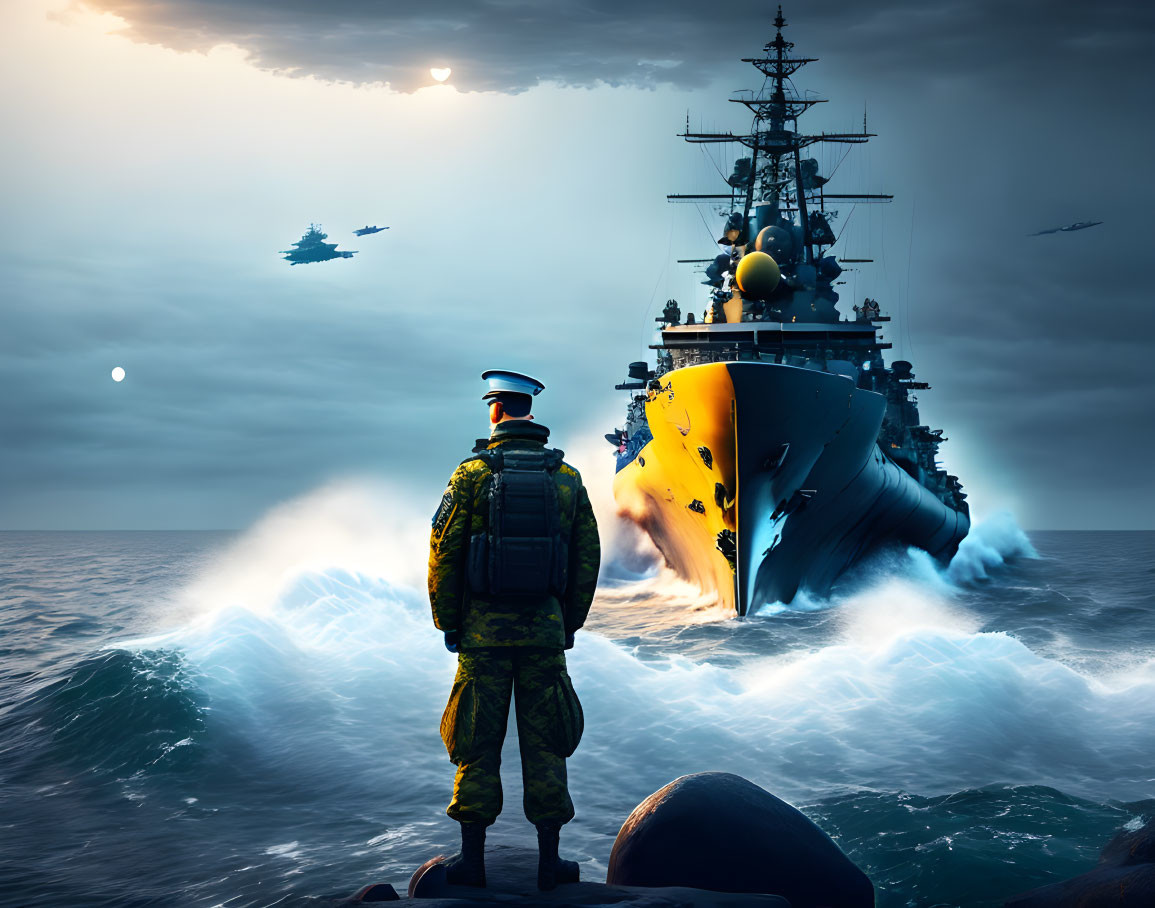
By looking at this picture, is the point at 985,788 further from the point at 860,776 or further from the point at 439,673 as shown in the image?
the point at 439,673

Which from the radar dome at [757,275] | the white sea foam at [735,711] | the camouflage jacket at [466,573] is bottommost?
the white sea foam at [735,711]

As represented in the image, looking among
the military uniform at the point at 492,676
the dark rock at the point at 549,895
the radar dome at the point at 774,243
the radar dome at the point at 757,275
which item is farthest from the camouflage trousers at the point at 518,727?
the radar dome at the point at 774,243

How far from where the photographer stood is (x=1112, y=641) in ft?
55.4

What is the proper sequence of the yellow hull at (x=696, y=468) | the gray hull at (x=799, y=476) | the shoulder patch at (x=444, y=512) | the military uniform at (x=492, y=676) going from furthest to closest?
the yellow hull at (x=696, y=468) < the gray hull at (x=799, y=476) < the shoulder patch at (x=444, y=512) < the military uniform at (x=492, y=676)

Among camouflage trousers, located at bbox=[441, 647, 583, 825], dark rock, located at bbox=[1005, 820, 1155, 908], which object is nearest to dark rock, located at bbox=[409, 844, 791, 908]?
camouflage trousers, located at bbox=[441, 647, 583, 825]

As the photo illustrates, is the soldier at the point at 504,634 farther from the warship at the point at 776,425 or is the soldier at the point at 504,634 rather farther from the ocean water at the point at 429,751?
the warship at the point at 776,425

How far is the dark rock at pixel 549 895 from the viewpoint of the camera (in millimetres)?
3705

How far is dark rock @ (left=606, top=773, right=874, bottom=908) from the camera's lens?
4.57m

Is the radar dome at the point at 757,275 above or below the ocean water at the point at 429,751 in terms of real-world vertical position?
above

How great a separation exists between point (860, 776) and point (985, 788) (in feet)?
3.30

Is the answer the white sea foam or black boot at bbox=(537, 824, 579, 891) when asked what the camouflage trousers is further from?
the white sea foam

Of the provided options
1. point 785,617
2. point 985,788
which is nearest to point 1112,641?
point 785,617

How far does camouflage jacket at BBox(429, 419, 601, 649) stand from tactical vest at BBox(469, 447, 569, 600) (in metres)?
0.06

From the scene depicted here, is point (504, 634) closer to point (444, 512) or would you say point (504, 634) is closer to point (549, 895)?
point (444, 512)
